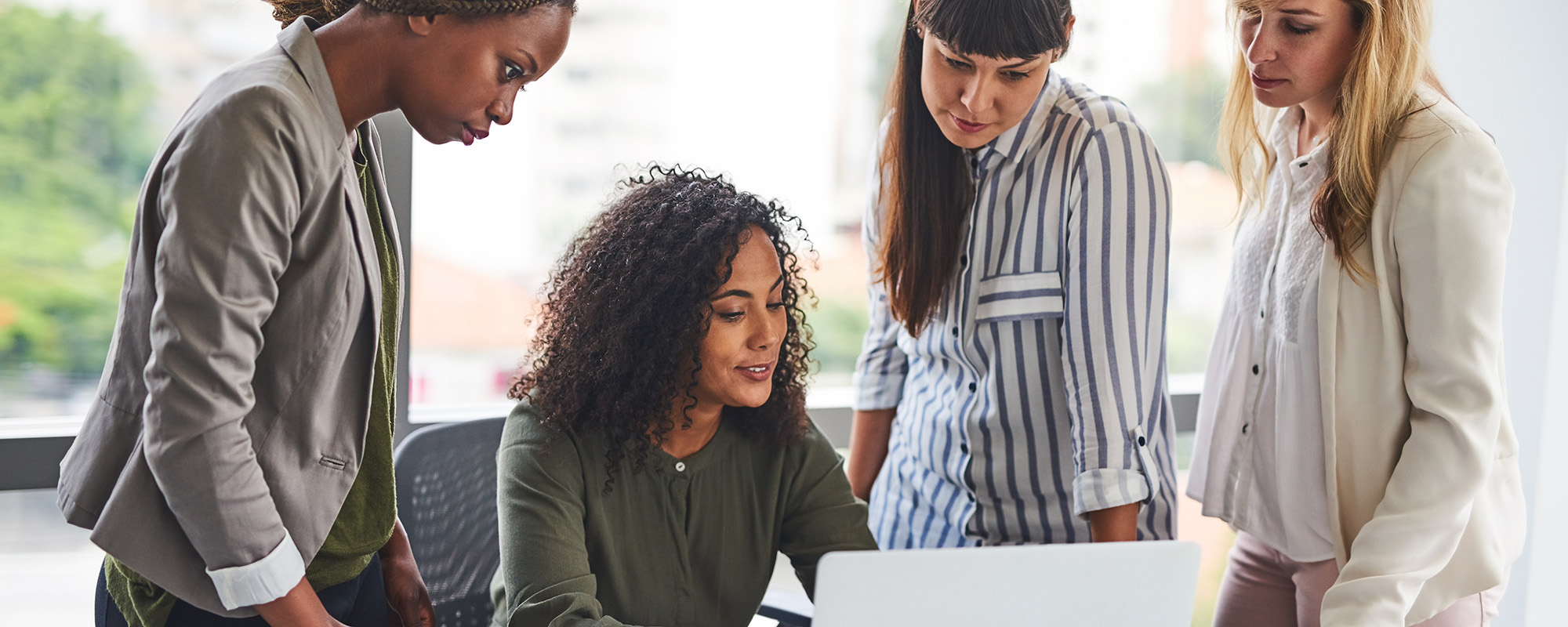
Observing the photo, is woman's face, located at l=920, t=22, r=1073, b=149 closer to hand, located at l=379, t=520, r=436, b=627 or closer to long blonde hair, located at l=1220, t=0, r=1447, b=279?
long blonde hair, located at l=1220, t=0, r=1447, b=279

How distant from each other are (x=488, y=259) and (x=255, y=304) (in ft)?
3.73

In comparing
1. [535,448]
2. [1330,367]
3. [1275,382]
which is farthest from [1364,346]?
[535,448]

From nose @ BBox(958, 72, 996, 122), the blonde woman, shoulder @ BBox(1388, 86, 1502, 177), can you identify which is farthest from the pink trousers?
nose @ BBox(958, 72, 996, 122)

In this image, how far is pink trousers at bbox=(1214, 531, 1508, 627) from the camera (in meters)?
1.47

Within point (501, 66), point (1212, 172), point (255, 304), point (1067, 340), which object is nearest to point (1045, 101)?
point (1067, 340)

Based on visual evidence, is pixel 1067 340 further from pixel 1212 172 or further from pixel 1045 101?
pixel 1212 172

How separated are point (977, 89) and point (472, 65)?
0.67m

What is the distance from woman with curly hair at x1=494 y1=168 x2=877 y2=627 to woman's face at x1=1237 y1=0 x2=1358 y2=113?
26.8 inches

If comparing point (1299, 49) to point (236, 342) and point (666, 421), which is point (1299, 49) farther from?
point (236, 342)

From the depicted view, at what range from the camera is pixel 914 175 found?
5.16 feet

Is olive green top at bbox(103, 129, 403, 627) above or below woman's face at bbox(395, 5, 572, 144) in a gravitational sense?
below

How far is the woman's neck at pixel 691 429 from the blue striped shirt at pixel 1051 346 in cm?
33

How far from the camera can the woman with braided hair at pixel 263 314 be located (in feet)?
3.01

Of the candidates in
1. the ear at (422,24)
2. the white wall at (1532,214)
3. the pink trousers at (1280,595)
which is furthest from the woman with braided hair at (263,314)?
the white wall at (1532,214)
